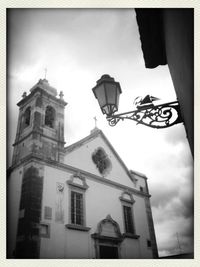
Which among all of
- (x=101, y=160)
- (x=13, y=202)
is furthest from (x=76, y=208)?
(x=101, y=160)

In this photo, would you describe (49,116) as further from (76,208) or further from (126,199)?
(126,199)

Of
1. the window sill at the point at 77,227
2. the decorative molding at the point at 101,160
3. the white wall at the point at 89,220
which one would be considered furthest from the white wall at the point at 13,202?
the decorative molding at the point at 101,160

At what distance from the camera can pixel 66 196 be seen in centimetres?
1162

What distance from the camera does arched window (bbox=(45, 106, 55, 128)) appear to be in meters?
14.1

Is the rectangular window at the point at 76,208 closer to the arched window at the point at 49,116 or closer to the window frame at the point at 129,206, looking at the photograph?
A: the window frame at the point at 129,206

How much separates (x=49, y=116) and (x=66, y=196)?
504 centimetres

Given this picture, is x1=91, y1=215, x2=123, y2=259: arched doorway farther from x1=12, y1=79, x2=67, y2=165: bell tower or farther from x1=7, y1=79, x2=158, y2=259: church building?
x1=12, y1=79, x2=67, y2=165: bell tower

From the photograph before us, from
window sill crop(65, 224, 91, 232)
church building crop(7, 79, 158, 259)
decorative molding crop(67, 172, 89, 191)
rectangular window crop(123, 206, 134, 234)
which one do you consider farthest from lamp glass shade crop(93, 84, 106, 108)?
rectangular window crop(123, 206, 134, 234)

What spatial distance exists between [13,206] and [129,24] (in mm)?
8950

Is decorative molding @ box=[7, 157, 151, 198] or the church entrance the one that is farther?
the church entrance

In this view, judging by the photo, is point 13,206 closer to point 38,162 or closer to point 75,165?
point 38,162

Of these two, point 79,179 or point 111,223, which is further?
point 111,223
